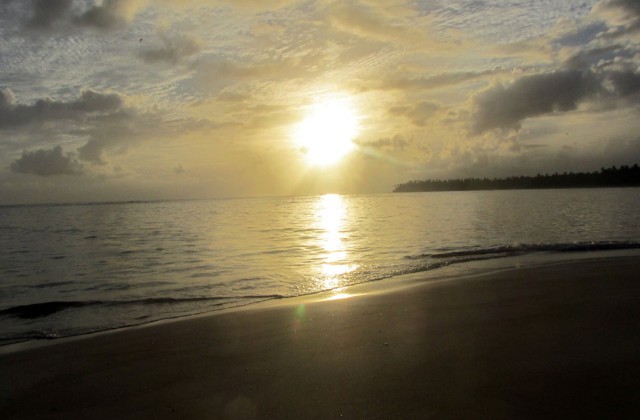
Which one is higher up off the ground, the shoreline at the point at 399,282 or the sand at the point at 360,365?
the sand at the point at 360,365

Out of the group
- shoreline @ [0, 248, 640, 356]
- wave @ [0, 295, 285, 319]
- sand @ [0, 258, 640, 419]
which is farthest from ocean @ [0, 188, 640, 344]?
sand @ [0, 258, 640, 419]

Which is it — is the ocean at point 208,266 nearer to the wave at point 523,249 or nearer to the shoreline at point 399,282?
the wave at point 523,249

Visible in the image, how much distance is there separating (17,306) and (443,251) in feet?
60.3

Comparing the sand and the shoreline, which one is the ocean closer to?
the shoreline

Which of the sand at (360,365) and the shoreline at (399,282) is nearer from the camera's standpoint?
the sand at (360,365)

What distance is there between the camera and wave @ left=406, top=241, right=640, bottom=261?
20.9m

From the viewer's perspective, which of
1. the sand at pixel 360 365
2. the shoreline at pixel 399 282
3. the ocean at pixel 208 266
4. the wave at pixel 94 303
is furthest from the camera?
the wave at pixel 94 303

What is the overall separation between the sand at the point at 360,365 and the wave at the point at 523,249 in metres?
10.3

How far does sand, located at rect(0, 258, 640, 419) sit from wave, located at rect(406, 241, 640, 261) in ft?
33.8


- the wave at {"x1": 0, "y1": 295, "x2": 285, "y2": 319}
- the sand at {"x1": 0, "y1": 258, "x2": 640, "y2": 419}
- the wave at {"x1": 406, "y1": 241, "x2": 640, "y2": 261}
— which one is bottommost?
the wave at {"x1": 0, "y1": 295, "x2": 285, "y2": 319}

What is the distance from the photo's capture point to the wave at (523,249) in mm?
20938

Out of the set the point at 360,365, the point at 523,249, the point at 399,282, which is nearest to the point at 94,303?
the point at 399,282

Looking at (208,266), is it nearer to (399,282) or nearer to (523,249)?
(399,282)

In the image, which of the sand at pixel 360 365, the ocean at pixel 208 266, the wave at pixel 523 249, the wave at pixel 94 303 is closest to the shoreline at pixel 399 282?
the ocean at pixel 208 266
